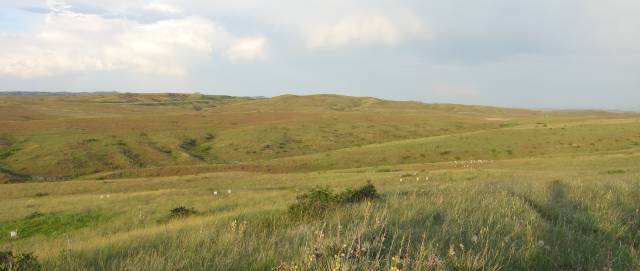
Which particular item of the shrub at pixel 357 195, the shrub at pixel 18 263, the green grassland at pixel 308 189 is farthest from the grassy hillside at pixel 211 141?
the shrub at pixel 18 263

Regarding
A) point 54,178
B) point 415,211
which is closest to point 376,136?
point 54,178

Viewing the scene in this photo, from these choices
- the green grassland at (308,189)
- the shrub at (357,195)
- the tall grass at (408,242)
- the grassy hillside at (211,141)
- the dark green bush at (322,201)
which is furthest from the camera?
the grassy hillside at (211,141)

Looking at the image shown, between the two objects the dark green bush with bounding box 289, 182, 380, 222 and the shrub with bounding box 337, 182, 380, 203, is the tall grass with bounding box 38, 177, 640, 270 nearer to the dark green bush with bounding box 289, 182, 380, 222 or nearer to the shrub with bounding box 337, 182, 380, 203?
the dark green bush with bounding box 289, 182, 380, 222

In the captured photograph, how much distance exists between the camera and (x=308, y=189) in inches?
817

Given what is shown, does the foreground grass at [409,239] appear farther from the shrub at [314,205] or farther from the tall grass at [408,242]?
the shrub at [314,205]

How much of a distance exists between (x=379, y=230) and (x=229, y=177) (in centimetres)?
3297

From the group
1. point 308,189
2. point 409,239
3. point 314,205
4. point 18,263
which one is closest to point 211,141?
point 308,189

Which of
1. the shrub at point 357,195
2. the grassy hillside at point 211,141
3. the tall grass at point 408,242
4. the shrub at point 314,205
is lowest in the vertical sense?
the grassy hillside at point 211,141

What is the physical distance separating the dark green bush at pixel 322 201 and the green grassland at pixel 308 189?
18cm

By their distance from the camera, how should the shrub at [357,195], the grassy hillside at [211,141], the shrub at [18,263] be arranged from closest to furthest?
the shrub at [18,263]
the shrub at [357,195]
the grassy hillside at [211,141]

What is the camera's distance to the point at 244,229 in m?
6.78

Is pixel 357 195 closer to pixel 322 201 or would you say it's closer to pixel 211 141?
pixel 322 201

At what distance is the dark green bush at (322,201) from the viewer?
8039 millimetres

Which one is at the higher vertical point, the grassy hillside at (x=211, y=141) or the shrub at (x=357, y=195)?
the shrub at (x=357, y=195)
